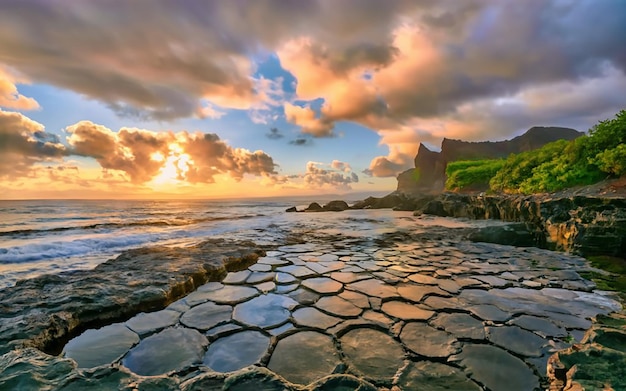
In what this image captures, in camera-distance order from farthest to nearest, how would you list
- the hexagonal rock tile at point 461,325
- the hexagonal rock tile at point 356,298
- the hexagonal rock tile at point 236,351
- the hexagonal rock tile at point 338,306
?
the hexagonal rock tile at point 356,298 < the hexagonal rock tile at point 338,306 < the hexagonal rock tile at point 461,325 < the hexagonal rock tile at point 236,351

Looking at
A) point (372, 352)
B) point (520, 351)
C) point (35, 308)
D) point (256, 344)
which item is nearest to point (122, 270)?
point (35, 308)

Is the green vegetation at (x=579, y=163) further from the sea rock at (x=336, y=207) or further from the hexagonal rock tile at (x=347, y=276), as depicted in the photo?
the sea rock at (x=336, y=207)

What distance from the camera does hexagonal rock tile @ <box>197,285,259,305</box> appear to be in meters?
3.71

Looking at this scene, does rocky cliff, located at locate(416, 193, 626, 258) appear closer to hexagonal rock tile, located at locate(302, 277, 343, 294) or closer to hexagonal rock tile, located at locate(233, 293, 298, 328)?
hexagonal rock tile, located at locate(302, 277, 343, 294)

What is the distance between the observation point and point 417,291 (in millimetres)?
3955

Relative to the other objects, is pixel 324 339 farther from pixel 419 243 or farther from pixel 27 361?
pixel 419 243

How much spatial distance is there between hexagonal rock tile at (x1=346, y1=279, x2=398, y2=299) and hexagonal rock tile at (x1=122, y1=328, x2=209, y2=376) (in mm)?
2287

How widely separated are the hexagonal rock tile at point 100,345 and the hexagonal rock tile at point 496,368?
3014 mm

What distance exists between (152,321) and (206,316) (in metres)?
0.59

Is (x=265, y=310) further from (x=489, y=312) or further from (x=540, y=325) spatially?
(x=540, y=325)

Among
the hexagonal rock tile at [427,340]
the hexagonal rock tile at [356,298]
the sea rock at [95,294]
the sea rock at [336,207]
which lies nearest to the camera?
the hexagonal rock tile at [427,340]

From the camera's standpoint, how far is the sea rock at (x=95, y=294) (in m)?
2.59

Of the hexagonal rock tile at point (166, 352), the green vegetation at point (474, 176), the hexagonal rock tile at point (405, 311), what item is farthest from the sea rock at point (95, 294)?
the green vegetation at point (474, 176)

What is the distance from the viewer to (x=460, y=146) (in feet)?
277
